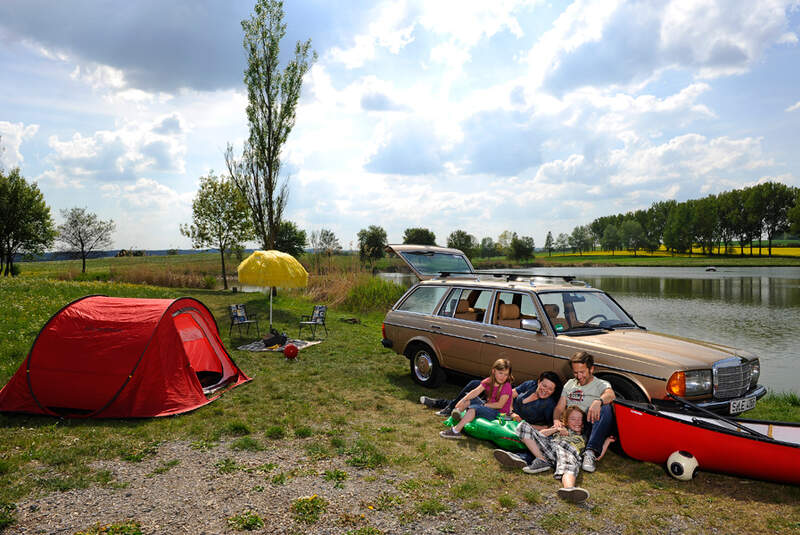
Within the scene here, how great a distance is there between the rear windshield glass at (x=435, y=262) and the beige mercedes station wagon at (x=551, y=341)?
214cm

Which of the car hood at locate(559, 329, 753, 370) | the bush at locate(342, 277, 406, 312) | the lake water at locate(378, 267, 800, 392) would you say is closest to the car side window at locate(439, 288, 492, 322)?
the car hood at locate(559, 329, 753, 370)

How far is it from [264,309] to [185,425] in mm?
13093

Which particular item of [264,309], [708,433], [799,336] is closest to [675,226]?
[799,336]

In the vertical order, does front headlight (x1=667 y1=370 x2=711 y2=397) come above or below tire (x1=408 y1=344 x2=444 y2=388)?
above

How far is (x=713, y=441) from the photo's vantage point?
468cm

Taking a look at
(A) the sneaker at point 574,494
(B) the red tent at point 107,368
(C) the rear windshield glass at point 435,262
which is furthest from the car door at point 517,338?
(B) the red tent at point 107,368

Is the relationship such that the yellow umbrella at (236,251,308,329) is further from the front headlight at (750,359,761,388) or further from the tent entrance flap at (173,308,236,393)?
the front headlight at (750,359,761,388)

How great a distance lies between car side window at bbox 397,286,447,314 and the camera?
8.49m

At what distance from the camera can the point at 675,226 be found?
313 feet

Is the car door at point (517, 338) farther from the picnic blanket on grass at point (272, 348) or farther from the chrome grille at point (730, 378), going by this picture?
the picnic blanket on grass at point (272, 348)

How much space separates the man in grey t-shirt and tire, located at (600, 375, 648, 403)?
0.78 feet

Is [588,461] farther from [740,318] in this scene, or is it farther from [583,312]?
[740,318]

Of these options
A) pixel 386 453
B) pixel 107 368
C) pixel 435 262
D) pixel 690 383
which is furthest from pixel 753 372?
pixel 107 368

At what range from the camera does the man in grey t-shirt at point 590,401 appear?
5305mm
